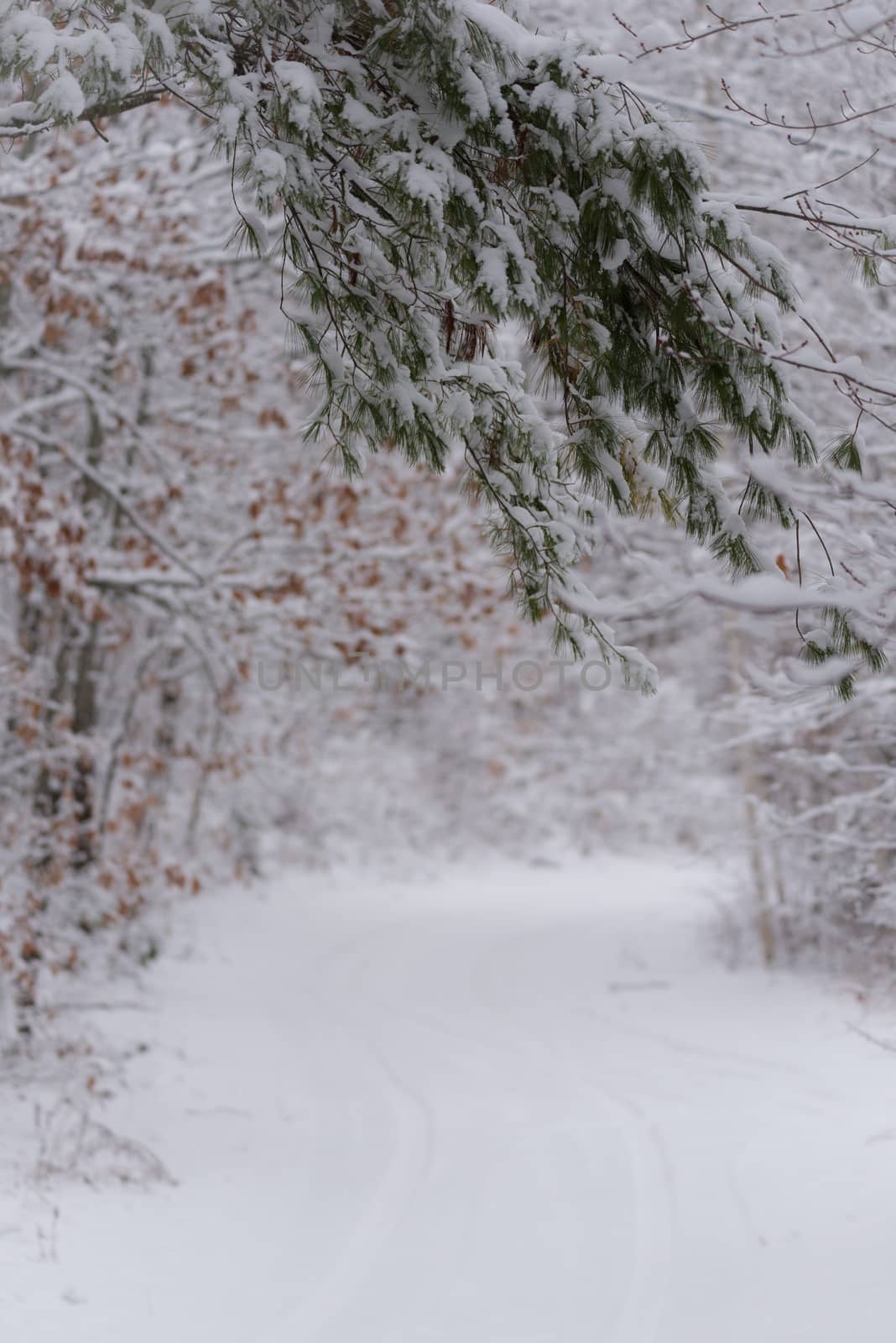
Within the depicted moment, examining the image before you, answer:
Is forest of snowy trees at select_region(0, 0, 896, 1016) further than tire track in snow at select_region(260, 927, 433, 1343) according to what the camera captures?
No

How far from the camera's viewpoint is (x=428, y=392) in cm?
385

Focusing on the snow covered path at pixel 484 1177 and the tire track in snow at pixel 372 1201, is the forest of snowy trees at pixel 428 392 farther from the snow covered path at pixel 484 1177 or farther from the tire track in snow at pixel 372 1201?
the tire track in snow at pixel 372 1201

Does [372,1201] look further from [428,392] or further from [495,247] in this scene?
[495,247]

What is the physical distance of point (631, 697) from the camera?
35656 millimetres

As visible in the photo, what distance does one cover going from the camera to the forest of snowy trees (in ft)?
11.3

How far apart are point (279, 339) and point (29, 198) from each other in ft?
14.5

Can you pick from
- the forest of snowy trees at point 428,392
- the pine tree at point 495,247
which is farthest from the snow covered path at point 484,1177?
the pine tree at point 495,247

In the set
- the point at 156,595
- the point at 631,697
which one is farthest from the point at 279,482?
the point at 631,697

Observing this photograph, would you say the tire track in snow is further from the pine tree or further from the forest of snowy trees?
the pine tree

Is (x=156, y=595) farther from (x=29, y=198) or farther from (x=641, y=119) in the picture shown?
(x=641, y=119)

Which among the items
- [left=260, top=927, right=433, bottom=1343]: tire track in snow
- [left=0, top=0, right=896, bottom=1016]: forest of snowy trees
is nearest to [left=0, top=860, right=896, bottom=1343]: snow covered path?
[left=260, top=927, right=433, bottom=1343]: tire track in snow

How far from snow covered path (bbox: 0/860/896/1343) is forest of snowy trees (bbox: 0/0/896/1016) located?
1.25m

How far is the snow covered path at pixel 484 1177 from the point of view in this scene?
15.4 ft

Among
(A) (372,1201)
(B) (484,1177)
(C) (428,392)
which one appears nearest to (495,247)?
(C) (428,392)
